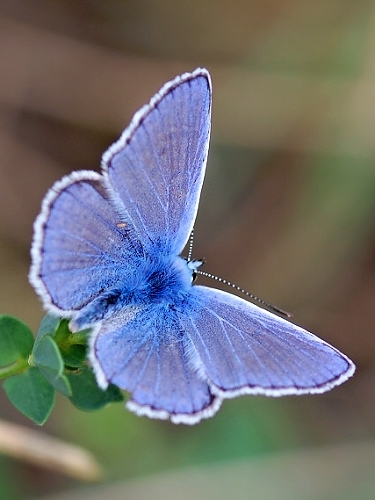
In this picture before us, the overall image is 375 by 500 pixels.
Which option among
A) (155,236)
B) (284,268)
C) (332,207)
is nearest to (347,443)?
(284,268)

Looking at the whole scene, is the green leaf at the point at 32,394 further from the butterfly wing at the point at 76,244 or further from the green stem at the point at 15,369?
the butterfly wing at the point at 76,244

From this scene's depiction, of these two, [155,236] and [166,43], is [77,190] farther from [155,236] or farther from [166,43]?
[166,43]

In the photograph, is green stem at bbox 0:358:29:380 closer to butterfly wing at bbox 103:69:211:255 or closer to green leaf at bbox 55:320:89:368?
green leaf at bbox 55:320:89:368

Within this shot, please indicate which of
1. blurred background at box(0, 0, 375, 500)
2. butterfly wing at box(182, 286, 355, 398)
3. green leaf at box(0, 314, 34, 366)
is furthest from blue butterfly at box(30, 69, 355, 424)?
blurred background at box(0, 0, 375, 500)

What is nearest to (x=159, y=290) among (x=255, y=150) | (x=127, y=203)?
(x=127, y=203)

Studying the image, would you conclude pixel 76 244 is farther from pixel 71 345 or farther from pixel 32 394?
pixel 32 394
